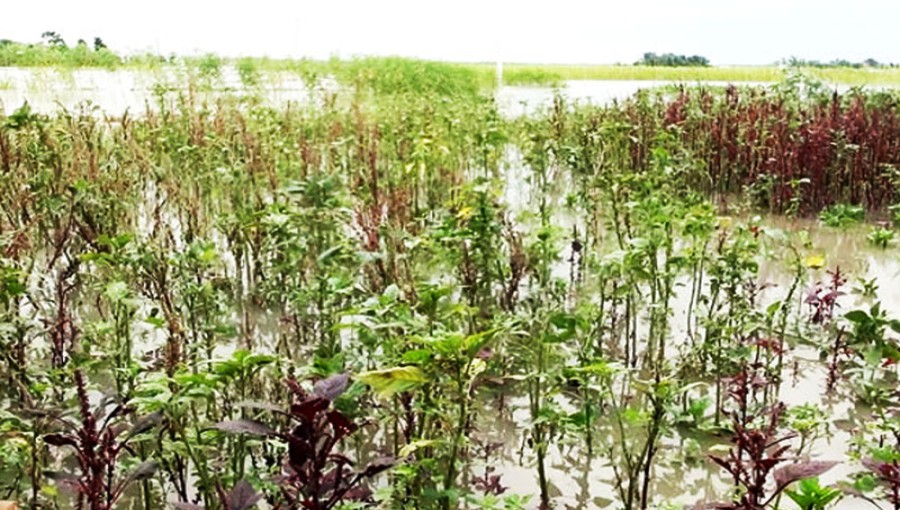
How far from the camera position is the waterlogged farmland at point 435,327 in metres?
1.98

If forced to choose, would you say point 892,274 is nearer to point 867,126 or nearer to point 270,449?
point 867,126

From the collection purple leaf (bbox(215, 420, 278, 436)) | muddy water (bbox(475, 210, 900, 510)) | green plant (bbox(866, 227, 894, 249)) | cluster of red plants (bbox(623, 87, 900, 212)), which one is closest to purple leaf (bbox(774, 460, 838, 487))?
muddy water (bbox(475, 210, 900, 510))

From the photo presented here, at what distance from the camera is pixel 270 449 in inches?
103

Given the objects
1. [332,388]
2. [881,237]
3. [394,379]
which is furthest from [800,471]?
[881,237]

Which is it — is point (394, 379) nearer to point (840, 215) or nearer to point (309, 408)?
point (309, 408)

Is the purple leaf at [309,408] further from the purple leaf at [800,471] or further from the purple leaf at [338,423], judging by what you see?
the purple leaf at [800,471]

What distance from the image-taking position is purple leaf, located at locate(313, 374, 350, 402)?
1.54 meters

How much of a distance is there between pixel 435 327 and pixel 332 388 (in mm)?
826

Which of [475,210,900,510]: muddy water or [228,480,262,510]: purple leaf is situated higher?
[228,480,262,510]: purple leaf

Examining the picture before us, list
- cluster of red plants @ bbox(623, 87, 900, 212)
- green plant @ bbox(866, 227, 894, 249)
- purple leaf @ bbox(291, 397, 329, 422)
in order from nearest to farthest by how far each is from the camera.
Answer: purple leaf @ bbox(291, 397, 329, 422), green plant @ bbox(866, 227, 894, 249), cluster of red plants @ bbox(623, 87, 900, 212)

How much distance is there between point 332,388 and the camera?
1551 mm

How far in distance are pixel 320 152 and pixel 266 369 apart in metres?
3.65

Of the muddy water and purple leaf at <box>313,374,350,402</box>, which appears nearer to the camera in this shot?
purple leaf at <box>313,374,350,402</box>

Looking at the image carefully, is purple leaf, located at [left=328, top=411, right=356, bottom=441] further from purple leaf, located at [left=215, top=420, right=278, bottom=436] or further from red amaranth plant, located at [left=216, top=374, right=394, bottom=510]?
purple leaf, located at [left=215, top=420, right=278, bottom=436]
